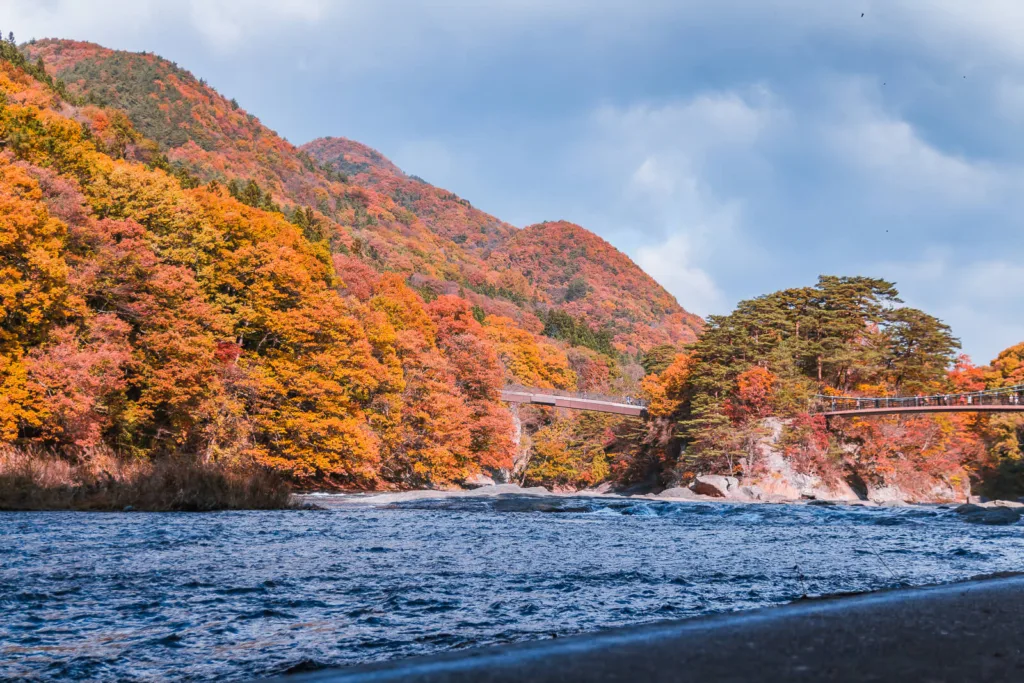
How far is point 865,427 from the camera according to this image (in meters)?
49.0

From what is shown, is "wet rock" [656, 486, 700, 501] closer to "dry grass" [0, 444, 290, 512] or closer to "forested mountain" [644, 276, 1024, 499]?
"forested mountain" [644, 276, 1024, 499]

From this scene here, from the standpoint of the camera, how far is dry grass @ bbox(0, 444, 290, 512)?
1603cm

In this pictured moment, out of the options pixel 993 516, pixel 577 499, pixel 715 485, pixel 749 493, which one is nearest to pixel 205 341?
pixel 577 499

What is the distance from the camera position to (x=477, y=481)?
50656mm

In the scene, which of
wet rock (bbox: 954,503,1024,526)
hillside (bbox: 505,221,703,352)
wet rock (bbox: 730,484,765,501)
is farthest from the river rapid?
hillside (bbox: 505,221,703,352)

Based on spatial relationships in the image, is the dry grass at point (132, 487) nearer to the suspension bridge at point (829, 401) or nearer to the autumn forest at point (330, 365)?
the autumn forest at point (330, 365)

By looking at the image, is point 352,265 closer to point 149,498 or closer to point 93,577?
point 149,498

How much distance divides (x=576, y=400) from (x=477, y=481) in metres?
10.4

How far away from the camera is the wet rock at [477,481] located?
156 feet

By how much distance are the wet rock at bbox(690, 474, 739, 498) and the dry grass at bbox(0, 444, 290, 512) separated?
29.0 meters

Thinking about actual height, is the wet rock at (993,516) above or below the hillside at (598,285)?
Answer: below

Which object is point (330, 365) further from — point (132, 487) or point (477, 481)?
point (477, 481)

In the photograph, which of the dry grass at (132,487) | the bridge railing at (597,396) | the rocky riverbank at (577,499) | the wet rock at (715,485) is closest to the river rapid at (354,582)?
the dry grass at (132,487)

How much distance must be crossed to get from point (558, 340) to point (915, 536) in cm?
9272
